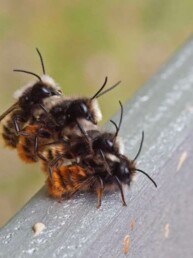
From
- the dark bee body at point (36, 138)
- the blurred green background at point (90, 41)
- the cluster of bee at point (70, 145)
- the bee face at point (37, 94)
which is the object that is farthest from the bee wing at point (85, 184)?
the blurred green background at point (90, 41)

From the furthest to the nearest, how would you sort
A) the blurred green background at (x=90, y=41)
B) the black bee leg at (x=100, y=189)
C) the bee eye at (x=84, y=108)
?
the blurred green background at (x=90, y=41), the bee eye at (x=84, y=108), the black bee leg at (x=100, y=189)

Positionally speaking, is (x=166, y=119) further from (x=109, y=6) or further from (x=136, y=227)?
(x=109, y=6)

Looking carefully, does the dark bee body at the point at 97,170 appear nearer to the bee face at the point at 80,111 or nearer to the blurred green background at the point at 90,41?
the bee face at the point at 80,111

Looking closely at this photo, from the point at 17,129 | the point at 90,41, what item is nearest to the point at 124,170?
the point at 17,129

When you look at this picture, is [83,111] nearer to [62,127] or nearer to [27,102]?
[62,127]

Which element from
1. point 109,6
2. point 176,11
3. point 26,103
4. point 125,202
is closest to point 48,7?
point 109,6

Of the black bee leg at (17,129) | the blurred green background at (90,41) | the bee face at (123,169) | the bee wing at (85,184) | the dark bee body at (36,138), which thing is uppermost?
the black bee leg at (17,129)

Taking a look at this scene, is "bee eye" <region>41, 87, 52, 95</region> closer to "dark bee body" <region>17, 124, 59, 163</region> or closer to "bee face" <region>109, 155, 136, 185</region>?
"dark bee body" <region>17, 124, 59, 163</region>
